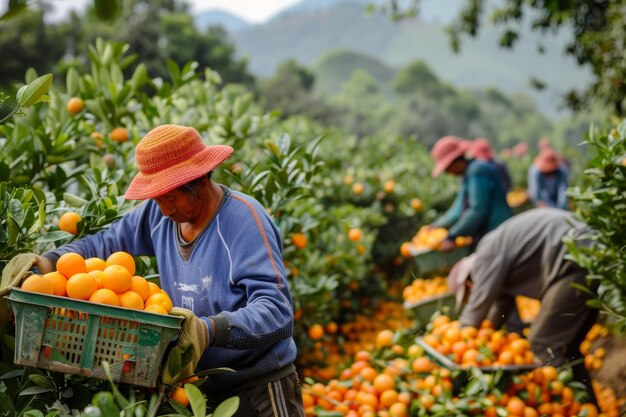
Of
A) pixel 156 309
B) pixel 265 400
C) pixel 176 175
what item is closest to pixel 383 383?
pixel 265 400

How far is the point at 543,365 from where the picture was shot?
4145 millimetres

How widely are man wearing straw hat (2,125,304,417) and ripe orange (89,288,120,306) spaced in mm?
376

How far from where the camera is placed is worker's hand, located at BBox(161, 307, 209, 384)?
196cm

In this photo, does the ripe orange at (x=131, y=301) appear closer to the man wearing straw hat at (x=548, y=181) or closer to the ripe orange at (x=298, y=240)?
the ripe orange at (x=298, y=240)

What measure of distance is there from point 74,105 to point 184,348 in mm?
2690

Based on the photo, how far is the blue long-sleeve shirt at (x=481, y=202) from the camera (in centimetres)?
604

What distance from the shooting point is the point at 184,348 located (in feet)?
6.47

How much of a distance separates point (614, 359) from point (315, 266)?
2226 mm

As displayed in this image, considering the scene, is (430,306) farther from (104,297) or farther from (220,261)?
(104,297)

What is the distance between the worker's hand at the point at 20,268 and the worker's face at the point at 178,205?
424mm

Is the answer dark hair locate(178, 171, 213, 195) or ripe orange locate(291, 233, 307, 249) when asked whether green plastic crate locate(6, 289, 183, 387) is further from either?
ripe orange locate(291, 233, 307, 249)

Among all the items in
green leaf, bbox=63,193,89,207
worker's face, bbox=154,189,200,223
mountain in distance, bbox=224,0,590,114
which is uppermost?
worker's face, bbox=154,189,200,223

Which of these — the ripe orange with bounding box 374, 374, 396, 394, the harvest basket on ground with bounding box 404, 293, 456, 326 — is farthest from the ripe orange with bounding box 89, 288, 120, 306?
the harvest basket on ground with bounding box 404, 293, 456, 326

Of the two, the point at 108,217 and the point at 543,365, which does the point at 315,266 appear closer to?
the point at 543,365
